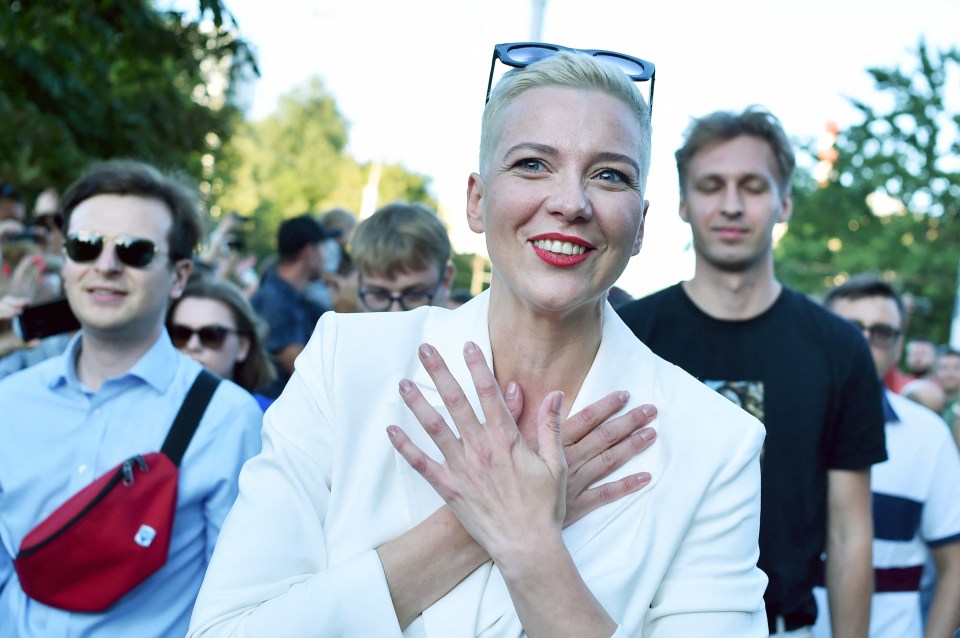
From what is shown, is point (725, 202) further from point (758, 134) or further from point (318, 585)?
point (318, 585)

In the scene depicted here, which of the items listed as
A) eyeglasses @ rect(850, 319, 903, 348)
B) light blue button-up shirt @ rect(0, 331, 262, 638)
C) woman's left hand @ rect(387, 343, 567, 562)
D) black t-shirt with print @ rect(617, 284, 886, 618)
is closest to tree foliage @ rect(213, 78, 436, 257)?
eyeglasses @ rect(850, 319, 903, 348)

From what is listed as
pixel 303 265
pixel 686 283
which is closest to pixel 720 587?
pixel 686 283

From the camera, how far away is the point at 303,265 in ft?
24.1

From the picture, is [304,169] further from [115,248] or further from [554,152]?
[554,152]

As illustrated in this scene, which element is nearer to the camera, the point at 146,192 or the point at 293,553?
the point at 293,553

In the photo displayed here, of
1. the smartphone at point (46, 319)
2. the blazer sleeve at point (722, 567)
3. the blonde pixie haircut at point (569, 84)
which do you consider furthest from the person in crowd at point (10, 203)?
the blazer sleeve at point (722, 567)

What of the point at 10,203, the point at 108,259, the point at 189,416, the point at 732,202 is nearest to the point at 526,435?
the point at 189,416

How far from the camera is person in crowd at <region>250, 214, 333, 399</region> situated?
22.1ft

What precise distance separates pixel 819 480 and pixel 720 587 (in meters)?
1.42

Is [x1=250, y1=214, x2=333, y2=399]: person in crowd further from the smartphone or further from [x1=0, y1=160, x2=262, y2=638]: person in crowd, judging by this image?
[x1=0, y1=160, x2=262, y2=638]: person in crowd

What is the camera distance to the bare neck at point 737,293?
352 cm

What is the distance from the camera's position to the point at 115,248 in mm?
3688

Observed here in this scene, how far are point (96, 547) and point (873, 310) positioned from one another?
13.5ft

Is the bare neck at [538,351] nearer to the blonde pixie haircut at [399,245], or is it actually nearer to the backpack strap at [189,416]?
the backpack strap at [189,416]
